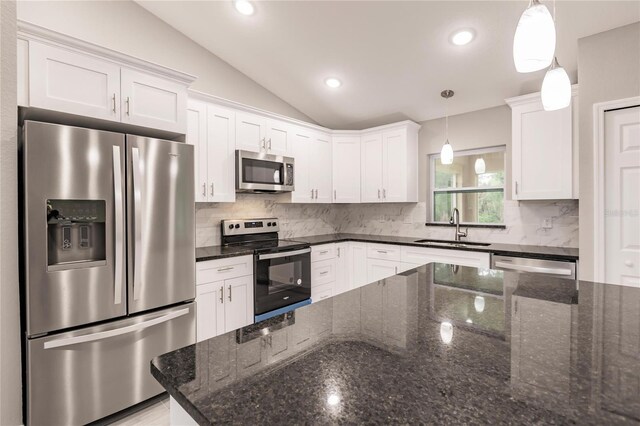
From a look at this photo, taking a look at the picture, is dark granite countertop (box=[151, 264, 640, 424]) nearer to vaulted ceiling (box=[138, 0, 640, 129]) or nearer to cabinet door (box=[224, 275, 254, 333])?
cabinet door (box=[224, 275, 254, 333])

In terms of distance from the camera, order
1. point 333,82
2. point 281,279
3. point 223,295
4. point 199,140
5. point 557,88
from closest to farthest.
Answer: point 557,88
point 223,295
point 199,140
point 281,279
point 333,82

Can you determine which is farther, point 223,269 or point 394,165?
point 394,165

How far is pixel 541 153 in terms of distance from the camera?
2877mm

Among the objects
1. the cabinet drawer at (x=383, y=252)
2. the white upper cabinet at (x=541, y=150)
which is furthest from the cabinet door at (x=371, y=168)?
the white upper cabinet at (x=541, y=150)

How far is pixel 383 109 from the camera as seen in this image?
12.8 ft

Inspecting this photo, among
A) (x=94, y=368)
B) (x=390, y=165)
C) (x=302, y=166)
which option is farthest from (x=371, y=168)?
(x=94, y=368)

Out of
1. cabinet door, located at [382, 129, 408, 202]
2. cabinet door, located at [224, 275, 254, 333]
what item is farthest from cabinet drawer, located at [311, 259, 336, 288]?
cabinet door, located at [382, 129, 408, 202]

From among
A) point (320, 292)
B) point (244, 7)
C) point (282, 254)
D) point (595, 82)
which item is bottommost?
point (320, 292)

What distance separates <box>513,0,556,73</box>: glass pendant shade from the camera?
1.01 m

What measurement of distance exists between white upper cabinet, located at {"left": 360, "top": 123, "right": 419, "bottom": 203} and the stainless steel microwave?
1.12 m

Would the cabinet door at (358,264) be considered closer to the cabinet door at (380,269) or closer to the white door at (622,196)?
the cabinet door at (380,269)

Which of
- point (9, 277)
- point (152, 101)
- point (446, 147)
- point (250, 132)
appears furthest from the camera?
point (250, 132)

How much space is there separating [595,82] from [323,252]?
2.94 m

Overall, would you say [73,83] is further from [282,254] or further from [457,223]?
[457,223]
